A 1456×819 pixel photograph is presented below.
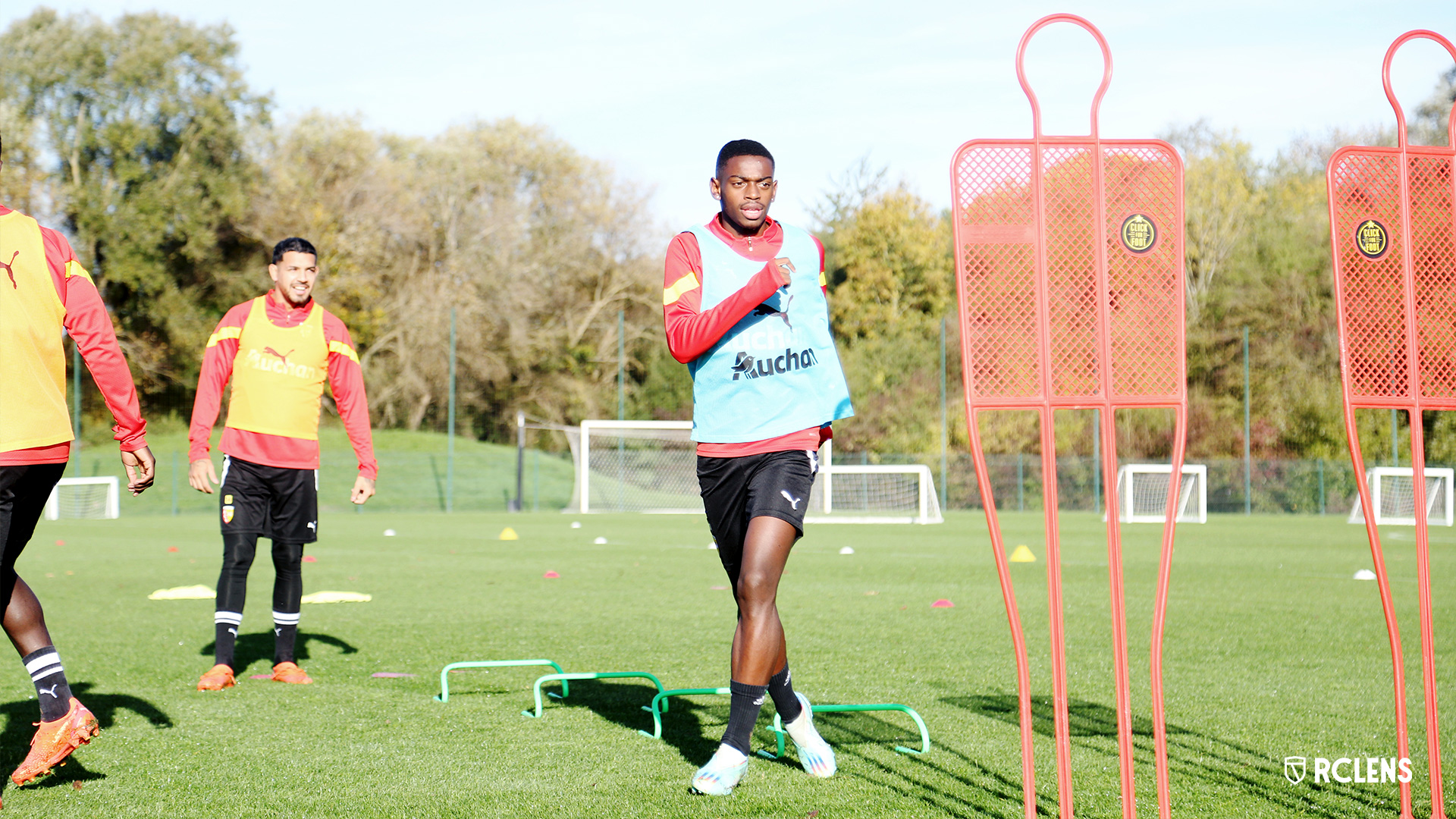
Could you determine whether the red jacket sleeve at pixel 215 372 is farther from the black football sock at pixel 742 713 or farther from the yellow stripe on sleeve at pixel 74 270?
the black football sock at pixel 742 713

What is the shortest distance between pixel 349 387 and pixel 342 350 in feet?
0.61

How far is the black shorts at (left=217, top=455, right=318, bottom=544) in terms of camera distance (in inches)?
234

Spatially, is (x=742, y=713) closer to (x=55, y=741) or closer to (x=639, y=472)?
(x=55, y=741)

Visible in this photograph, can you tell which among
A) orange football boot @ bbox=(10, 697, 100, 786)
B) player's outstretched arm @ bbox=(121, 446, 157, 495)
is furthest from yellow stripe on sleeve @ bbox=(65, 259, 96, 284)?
orange football boot @ bbox=(10, 697, 100, 786)

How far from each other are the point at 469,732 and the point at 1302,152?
45088 millimetres

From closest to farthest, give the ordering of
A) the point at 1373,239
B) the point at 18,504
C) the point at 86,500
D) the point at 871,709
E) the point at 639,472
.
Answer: the point at 1373,239
the point at 18,504
the point at 871,709
the point at 86,500
the point at 639,472

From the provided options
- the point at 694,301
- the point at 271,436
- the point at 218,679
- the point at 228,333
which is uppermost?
the point at 228,333

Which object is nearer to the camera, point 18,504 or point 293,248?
point 18,504

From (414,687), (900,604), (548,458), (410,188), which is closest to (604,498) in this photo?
(548,458)

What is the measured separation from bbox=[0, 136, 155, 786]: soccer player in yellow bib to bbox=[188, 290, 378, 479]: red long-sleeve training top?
1.93 meters

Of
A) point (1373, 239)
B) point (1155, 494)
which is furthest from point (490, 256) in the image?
point (1373, 239)

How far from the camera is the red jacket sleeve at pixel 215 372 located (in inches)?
233

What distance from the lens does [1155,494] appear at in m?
29.6

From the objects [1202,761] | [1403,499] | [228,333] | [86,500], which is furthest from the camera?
[86,500]
